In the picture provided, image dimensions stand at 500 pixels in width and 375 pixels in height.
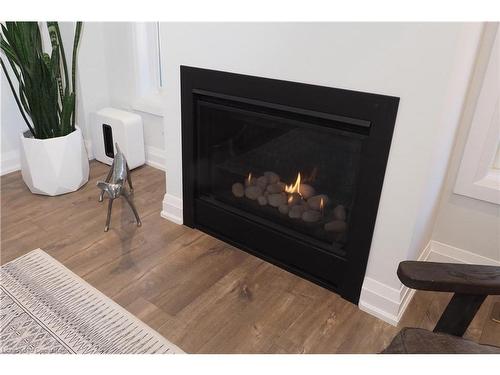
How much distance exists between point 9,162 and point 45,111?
618 millimetres

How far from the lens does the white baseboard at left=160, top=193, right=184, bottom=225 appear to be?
218cm

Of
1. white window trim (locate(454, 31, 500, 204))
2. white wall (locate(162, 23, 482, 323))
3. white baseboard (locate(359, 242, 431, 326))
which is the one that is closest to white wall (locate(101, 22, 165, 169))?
white wall (locate(162, 23, 482, 323))

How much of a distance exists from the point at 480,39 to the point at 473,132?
1.20 feet

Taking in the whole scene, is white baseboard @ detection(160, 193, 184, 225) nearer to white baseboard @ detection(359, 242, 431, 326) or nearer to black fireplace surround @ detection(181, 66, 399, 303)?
black fireplace surround @ detection(181, 66, 399, 303)

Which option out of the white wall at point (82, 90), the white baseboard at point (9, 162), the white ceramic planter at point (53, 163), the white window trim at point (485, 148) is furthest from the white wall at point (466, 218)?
the white baseboard at point (9, 162)

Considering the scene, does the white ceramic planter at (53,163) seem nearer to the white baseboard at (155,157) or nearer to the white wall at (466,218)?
the white baseboard at (155,157)

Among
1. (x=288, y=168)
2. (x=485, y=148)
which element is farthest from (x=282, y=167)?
(x=485, y=148)

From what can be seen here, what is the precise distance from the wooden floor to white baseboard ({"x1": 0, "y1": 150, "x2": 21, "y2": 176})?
Result: 39cm

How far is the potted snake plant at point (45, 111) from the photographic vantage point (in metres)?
2.14

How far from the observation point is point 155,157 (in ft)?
9.39

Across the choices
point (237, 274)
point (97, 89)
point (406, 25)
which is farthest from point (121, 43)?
point (406, 25)

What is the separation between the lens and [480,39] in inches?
58.4

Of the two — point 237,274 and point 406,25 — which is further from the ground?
point 406,25
